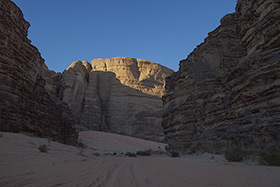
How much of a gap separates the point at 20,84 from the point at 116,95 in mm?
31982

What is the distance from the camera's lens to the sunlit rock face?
40.6 m

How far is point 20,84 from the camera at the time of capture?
46.2ft

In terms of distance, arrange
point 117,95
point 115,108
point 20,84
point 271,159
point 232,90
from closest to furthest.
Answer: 1. point 271,159
2. point 232,90
3. point 20,84
4. point 115,108
5. point 117,95

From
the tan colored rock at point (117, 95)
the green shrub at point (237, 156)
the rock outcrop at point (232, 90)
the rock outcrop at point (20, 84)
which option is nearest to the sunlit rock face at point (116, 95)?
the tan colored rock at point (117, 95)

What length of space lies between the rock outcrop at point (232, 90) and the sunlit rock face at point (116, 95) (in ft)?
91.5

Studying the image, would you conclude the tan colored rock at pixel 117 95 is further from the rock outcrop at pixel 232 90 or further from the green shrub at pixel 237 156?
the green shrub at pixel 237 156

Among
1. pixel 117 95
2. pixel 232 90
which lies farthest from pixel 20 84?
pixel 117 95

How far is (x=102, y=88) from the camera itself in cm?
4788

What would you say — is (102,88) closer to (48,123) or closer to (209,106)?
(48,123)

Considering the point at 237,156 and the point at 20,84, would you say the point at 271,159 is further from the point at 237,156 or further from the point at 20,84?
the point at 20,84

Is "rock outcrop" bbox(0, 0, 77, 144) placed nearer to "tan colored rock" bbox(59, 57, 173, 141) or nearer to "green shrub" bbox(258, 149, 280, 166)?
"green shrub" bbox(258, 149, 280, 166)

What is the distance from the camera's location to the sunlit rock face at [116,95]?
40562mm

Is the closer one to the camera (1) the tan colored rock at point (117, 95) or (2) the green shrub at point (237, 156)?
(2) the green shrub at point (237, 156)

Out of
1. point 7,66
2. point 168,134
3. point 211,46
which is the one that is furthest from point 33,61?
point 211,46
